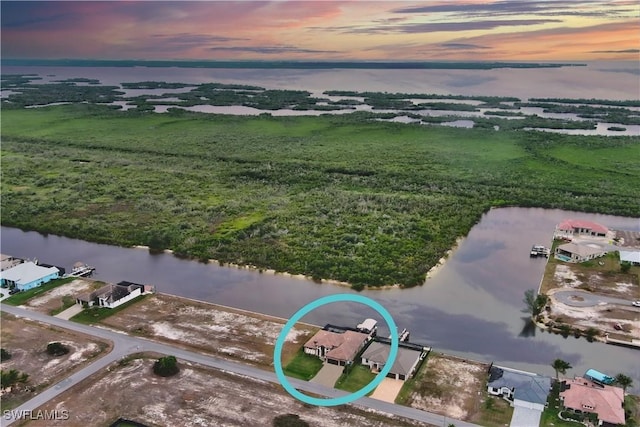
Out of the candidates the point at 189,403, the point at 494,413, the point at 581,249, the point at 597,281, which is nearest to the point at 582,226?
the point at 581,249

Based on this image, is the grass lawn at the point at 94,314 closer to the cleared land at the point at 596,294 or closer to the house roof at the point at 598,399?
the house roof at the point at 598,399

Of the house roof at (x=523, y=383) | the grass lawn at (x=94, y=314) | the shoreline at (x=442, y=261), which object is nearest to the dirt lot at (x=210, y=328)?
the grass lawn at (x=94, y=314)

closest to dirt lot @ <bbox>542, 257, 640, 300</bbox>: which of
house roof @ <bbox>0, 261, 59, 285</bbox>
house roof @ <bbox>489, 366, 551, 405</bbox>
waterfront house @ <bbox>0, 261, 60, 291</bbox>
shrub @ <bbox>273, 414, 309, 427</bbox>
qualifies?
house roof @ <bbox>489, 366, 551, 405</bbox>

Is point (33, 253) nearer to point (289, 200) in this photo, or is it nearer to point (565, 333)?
point (289, 200)

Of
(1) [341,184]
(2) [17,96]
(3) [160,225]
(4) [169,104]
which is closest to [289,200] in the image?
(1) [341,184]

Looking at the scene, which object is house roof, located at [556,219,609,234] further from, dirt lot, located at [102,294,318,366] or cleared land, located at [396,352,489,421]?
dirt lot, located at [102,294,318,366]

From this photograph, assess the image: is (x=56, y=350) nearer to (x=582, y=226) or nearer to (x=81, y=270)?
(x=81, y=270)
